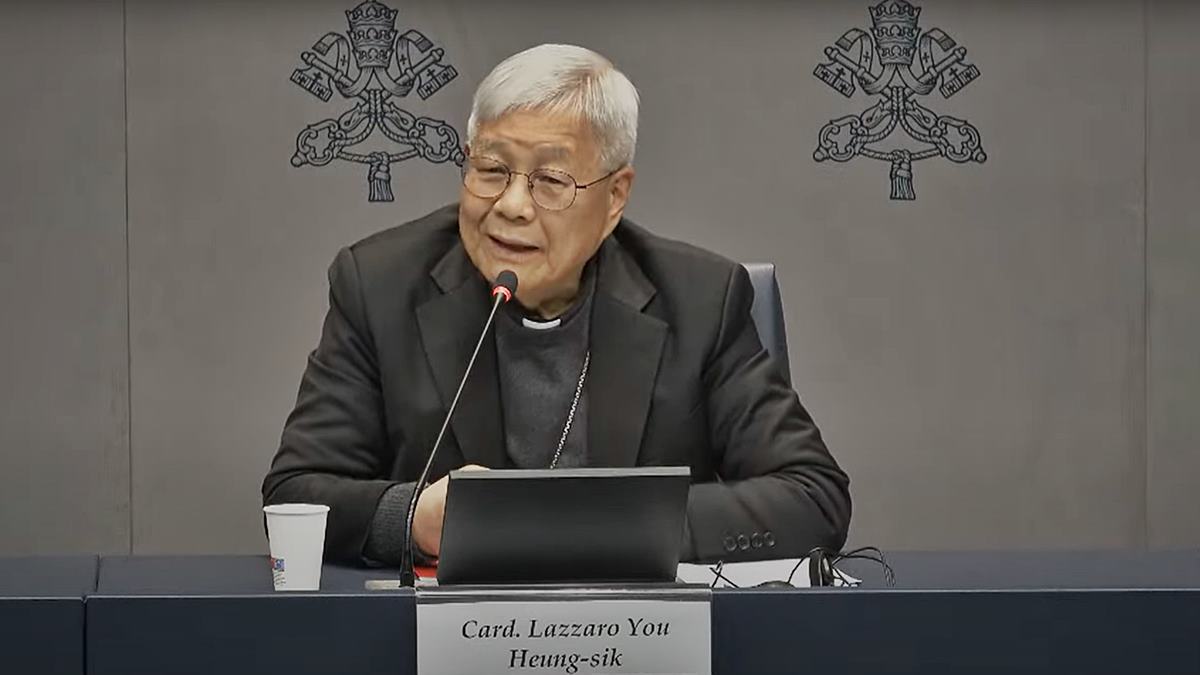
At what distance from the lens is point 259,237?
3.57 m

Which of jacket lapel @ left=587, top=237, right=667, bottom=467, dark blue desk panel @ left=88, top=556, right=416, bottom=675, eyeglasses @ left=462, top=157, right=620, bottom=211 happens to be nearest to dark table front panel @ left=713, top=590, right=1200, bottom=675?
dark blue desk panel @ left=88, top=556, right=416, bottom=675

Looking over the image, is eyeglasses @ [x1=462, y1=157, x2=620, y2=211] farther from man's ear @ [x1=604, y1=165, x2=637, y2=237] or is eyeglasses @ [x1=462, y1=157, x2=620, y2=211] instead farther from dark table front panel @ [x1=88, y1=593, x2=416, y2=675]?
dark table front panel @ [x1=88, y1=593, x2=416, y2=675]

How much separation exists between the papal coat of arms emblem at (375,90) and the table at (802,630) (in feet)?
7.14

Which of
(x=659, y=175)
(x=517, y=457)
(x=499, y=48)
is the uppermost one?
(x=499, y=48)

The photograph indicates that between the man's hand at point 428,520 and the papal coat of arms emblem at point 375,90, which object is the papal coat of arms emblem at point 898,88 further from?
the man's hand at point 428,520

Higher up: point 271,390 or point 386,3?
point 386,3

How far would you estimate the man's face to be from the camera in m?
2.23

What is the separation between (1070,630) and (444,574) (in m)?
0.57

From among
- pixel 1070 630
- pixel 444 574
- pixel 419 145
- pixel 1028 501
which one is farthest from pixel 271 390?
pixel 1070 630

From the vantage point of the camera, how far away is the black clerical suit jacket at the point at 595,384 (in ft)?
7.34

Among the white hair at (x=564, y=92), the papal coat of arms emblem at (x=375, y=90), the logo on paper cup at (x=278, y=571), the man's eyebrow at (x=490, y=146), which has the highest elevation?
the papal coat of arms emblem at (x=375, y=90)

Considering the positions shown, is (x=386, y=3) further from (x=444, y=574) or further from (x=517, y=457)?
(x=444, y=574)

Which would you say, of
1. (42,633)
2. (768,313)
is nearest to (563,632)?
(42,633)

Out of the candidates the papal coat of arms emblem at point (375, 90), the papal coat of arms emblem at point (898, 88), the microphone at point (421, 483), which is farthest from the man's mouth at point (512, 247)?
the papal coat of arms emblem at point (898, 88)
